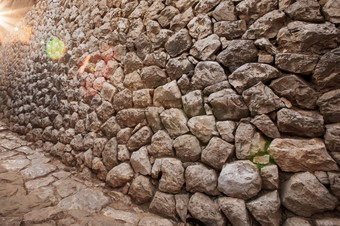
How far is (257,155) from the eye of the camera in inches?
49.4

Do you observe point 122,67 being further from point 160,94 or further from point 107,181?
point 107,181

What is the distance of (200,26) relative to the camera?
162 cm

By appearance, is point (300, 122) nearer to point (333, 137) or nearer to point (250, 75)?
point (333, 137)

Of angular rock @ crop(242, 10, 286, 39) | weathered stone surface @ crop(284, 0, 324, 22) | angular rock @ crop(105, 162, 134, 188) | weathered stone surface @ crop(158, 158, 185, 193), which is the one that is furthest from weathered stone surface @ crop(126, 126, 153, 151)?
weathered stone surface @ crop(284, 0, 324, 22)

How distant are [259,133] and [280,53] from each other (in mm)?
621

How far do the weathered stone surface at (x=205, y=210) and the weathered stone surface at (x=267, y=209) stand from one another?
10.0 inches

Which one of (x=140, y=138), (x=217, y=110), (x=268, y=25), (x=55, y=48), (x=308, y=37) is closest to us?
(x=308, y=37)

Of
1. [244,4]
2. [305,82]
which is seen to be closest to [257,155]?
[305,82]

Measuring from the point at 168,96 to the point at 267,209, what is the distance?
47.9 inches

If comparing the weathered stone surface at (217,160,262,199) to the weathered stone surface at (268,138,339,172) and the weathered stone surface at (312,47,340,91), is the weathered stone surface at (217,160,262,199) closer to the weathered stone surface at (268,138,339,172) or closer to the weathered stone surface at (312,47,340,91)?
the weathered stone surface at (268,138,339,172)

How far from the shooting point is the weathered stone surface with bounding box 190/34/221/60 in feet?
4.96

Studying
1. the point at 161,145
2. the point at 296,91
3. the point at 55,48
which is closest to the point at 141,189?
the point at 161,145

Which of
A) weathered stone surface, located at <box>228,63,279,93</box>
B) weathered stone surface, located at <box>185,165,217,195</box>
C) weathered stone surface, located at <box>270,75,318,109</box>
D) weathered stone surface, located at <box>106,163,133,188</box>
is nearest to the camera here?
weathered stone surface, located at <box>270,75,318,109</box>

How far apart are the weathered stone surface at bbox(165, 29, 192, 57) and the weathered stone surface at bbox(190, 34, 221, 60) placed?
3.9 inches
